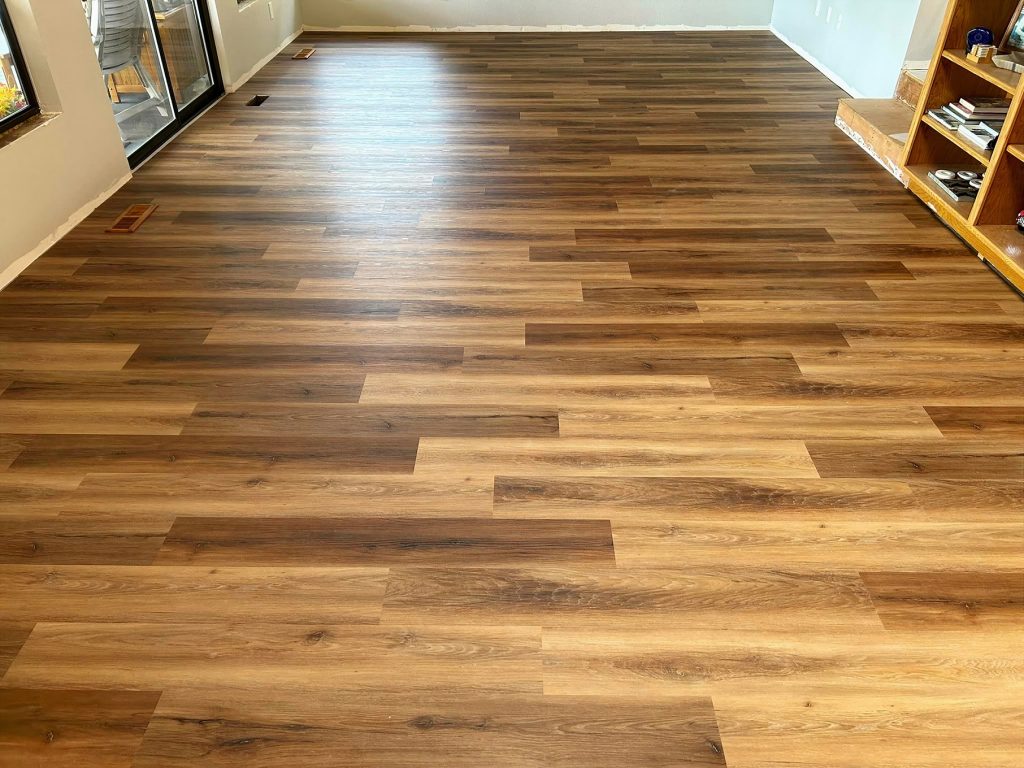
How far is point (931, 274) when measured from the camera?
292 centimetres

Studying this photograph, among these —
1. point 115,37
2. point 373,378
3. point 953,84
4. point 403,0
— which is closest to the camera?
point 373,378

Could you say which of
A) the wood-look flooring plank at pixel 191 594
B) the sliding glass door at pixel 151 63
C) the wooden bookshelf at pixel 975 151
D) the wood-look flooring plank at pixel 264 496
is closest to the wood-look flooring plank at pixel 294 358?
the wood-look flooring plank at pixel 264 496

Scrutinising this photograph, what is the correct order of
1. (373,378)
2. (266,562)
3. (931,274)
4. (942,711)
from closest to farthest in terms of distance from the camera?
(942,711) < (266,562) < (373,378) < (931,274)

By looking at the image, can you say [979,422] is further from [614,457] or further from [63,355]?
[63,355]

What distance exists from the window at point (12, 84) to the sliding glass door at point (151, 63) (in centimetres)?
48

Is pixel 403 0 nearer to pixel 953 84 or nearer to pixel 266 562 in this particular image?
pixel 953 84

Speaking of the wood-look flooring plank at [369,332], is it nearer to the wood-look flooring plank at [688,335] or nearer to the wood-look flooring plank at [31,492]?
the wood-look flooring plank at [688,335]

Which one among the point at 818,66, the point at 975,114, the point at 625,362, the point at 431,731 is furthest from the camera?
the point at 818,66

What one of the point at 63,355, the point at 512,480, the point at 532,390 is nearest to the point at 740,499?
the point at 512,480

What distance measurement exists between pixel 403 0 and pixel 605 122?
2985 millimetres

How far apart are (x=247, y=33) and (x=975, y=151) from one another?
461 cm

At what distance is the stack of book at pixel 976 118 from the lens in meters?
3.11

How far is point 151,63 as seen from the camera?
4.16m

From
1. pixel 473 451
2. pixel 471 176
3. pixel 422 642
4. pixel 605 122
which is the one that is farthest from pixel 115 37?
pixel 422 642
